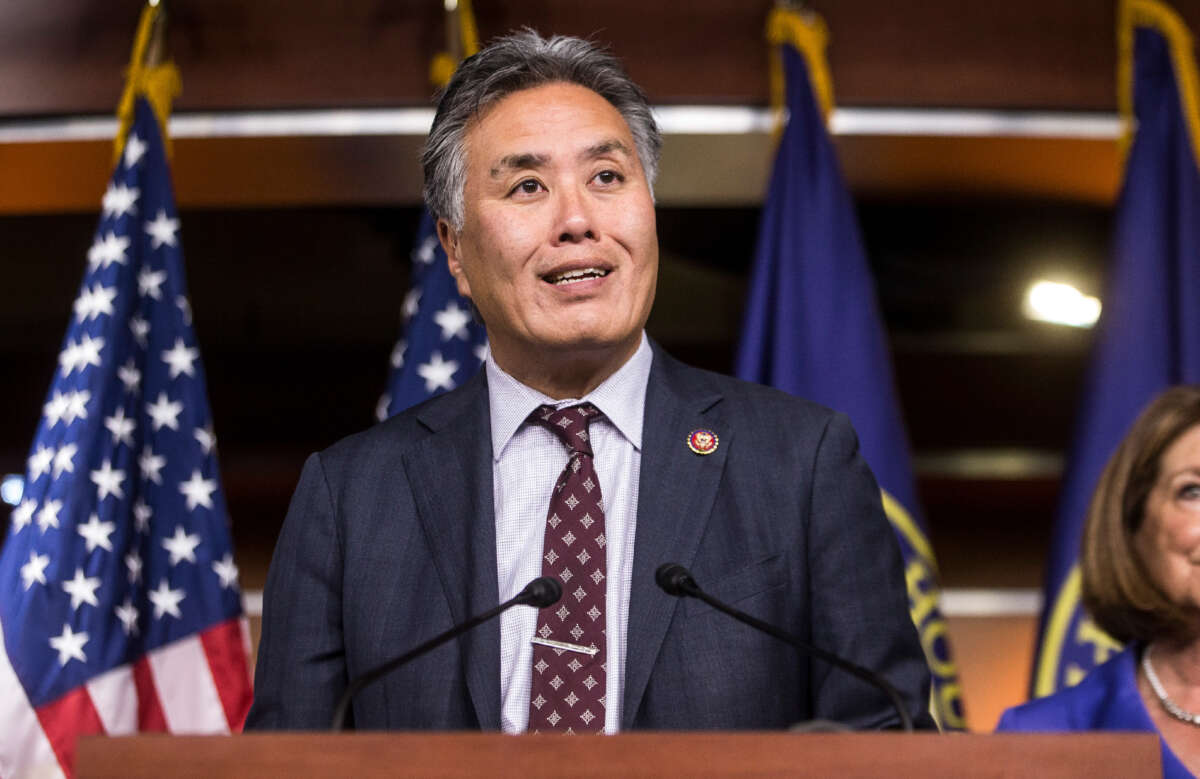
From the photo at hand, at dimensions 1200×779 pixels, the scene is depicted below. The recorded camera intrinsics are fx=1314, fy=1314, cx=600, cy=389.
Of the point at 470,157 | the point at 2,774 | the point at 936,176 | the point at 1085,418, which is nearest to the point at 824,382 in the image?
the point at 1085,418

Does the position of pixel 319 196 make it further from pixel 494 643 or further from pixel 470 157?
pixel 494 643

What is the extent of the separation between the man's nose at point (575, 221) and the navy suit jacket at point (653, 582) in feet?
0.72

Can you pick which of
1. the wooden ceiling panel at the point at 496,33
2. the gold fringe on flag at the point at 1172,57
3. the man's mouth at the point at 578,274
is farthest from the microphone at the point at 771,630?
the gold fringe on flag at the point at 1172,57

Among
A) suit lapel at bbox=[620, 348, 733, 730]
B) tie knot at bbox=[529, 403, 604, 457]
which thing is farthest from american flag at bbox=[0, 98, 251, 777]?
suit lapel at bbox=[620, 348, 733, 730]

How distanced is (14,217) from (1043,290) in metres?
3.62

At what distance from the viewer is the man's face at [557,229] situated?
1709mm

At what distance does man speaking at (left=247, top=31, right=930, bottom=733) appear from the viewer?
5.11 feet

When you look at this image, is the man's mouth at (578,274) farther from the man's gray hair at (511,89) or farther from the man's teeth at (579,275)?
the man's gray hair at (511,89)

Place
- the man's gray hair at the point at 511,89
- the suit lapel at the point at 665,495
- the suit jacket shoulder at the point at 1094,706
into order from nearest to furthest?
the suit lapel at the point at 665,495, the man's gray hair at the point at 511,89, the suit jacket shoulder at the point at 1094,706

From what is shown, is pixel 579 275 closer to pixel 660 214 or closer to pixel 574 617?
pixel 574 617

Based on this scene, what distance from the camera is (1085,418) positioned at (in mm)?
3098

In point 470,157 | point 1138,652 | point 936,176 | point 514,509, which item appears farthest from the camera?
point 936,176

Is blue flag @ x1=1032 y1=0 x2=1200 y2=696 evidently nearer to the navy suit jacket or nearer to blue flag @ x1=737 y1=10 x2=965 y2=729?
blue flag @ x1=737 y1=10 x2=965 y2=729

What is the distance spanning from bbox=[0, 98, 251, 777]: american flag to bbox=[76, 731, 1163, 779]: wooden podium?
175cm
